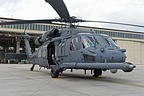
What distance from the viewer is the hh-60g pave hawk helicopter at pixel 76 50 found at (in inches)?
446

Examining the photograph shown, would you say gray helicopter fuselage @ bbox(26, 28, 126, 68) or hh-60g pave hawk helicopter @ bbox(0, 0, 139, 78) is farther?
gray helicopter fuselage @ bbox(26, 28, 126, 68)

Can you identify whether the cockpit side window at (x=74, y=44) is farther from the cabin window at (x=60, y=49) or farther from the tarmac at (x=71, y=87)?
the tarmac at (x=71, y=87)

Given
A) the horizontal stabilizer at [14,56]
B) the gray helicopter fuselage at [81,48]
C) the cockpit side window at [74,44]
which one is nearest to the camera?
the gray helicopter fuselage at [81,48]

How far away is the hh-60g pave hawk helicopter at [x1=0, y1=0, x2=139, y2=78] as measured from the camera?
37.1 ft

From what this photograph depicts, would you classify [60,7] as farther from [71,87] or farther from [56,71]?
[71,87]

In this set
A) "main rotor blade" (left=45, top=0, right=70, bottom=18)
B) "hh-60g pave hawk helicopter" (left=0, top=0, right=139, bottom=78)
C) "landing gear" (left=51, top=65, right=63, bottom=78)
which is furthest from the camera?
"landing gear" (left=51, top=65, right=63, bottom=78)

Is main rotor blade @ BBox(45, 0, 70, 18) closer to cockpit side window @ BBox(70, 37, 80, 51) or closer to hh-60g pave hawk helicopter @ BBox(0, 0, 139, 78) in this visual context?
hh-60g pave hawk helicopter @ BBox(0, 0, 139, 78)

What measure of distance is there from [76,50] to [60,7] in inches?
92.5

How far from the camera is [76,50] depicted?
512 inches

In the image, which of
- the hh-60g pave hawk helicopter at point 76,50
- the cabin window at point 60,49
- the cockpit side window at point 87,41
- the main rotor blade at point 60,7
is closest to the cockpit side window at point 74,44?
the hh-60g pave hawk helicopter at point 76,50

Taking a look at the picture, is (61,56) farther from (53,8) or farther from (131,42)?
(131,42)

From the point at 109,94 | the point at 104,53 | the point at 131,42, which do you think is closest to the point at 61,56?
the point at 104,53

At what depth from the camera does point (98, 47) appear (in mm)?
11938

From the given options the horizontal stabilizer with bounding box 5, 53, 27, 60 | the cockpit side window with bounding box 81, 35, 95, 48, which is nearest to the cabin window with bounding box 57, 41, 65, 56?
the cockpit side window with bounding box 81, 35, 95, 48
